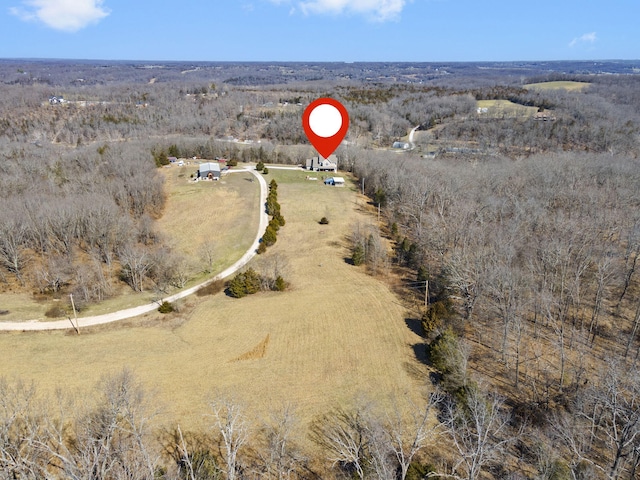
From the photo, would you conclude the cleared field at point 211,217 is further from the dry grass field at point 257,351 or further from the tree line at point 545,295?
the tree line at point 545,295

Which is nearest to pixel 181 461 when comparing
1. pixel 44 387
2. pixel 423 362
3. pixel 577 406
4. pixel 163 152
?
pixel 44 387

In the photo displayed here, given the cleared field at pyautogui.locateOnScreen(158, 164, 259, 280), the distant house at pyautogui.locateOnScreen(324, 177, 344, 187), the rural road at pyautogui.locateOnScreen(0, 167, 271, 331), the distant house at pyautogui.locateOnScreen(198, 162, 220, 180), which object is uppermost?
the distant house at pyautogui.locateOnScreen(198, 162, 220, 180)

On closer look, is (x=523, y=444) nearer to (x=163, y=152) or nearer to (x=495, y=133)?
(x=163, y=152)

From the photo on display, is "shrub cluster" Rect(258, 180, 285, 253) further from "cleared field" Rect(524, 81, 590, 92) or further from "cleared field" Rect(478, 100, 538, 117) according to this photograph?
"cleared field" Rect(524, 81, 590, 92)

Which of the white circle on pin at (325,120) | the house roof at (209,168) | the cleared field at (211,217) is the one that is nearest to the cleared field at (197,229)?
the cleared field at (211,217)

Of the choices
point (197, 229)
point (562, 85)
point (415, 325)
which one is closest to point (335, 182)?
point (197, 229)

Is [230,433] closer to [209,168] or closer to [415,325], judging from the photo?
[415,325]

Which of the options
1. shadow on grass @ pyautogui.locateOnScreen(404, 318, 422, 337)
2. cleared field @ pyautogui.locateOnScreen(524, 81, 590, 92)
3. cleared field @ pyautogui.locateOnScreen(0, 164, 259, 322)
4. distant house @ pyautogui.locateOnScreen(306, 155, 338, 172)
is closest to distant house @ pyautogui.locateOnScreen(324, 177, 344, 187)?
distant house @ pyautogui.locateOnScreen(306, 155, 338, 172)
